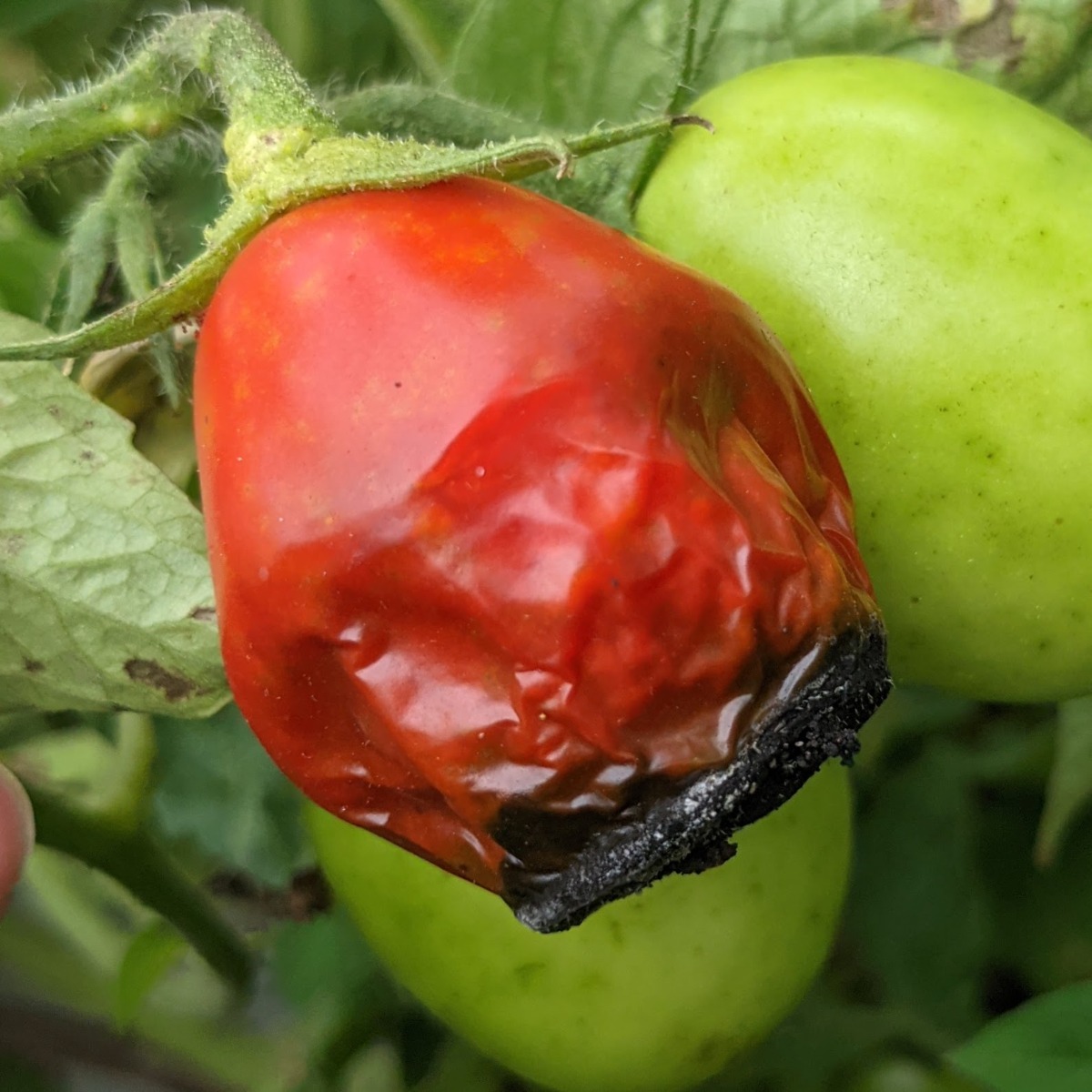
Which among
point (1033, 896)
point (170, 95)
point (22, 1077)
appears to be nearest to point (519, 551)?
point (170, 95)

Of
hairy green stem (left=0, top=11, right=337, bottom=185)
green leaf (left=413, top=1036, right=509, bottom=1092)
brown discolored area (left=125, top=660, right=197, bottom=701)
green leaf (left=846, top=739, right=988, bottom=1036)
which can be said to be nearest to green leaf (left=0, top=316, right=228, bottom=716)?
brown discolored area (left=125, top=660, right=197, bottom=701)

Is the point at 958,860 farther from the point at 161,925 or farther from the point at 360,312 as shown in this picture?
the point at 360,312

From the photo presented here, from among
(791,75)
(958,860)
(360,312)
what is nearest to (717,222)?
(791,75)

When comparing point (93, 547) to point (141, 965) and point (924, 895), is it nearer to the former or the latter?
point (141, 965)

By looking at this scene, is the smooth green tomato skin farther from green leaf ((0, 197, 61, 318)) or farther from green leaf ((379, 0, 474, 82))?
green leaf ((0, 197, 61, 318))

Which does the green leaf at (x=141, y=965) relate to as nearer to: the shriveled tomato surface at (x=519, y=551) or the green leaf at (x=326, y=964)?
the green leaf at (x=326, y=964)
